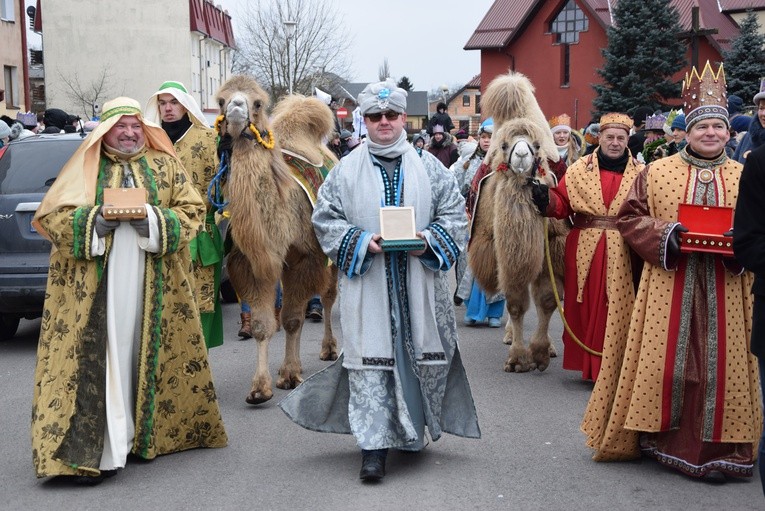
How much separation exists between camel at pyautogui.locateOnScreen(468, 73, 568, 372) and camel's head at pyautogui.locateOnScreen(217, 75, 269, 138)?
198 cm

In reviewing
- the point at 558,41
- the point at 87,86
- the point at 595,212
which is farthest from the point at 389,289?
the point at 87,86

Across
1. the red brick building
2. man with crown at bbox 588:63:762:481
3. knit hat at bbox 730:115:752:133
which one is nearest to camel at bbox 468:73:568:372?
man with crown at bbox 588:63:762:481

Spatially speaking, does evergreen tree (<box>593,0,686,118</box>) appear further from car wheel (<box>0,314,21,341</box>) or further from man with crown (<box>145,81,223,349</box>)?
man with crown (<box>145,81,223,349</box>)

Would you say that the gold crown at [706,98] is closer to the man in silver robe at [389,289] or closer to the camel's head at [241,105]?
the man in silver robe at [389,289]

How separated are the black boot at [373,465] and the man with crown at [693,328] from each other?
129cm

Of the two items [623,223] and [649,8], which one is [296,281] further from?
[649,8]

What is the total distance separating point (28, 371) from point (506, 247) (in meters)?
4.14

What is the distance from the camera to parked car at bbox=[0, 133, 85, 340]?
9.33 metres

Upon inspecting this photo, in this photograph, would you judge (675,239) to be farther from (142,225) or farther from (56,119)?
(56,119)

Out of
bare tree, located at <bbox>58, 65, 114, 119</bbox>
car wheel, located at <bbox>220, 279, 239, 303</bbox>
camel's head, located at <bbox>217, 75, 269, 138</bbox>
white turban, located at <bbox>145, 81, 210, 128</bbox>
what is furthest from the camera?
bare tree, located at <bbox>58, 65, 114, 119</bbox>

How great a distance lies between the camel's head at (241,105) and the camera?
23.7 ft

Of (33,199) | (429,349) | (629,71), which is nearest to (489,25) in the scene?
(629,71)

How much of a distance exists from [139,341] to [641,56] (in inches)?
1381

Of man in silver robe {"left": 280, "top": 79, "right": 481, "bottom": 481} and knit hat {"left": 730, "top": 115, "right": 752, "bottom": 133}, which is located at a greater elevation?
knit hat {"left": 730, "top": 115, "right": 752, "bottom": 133}
